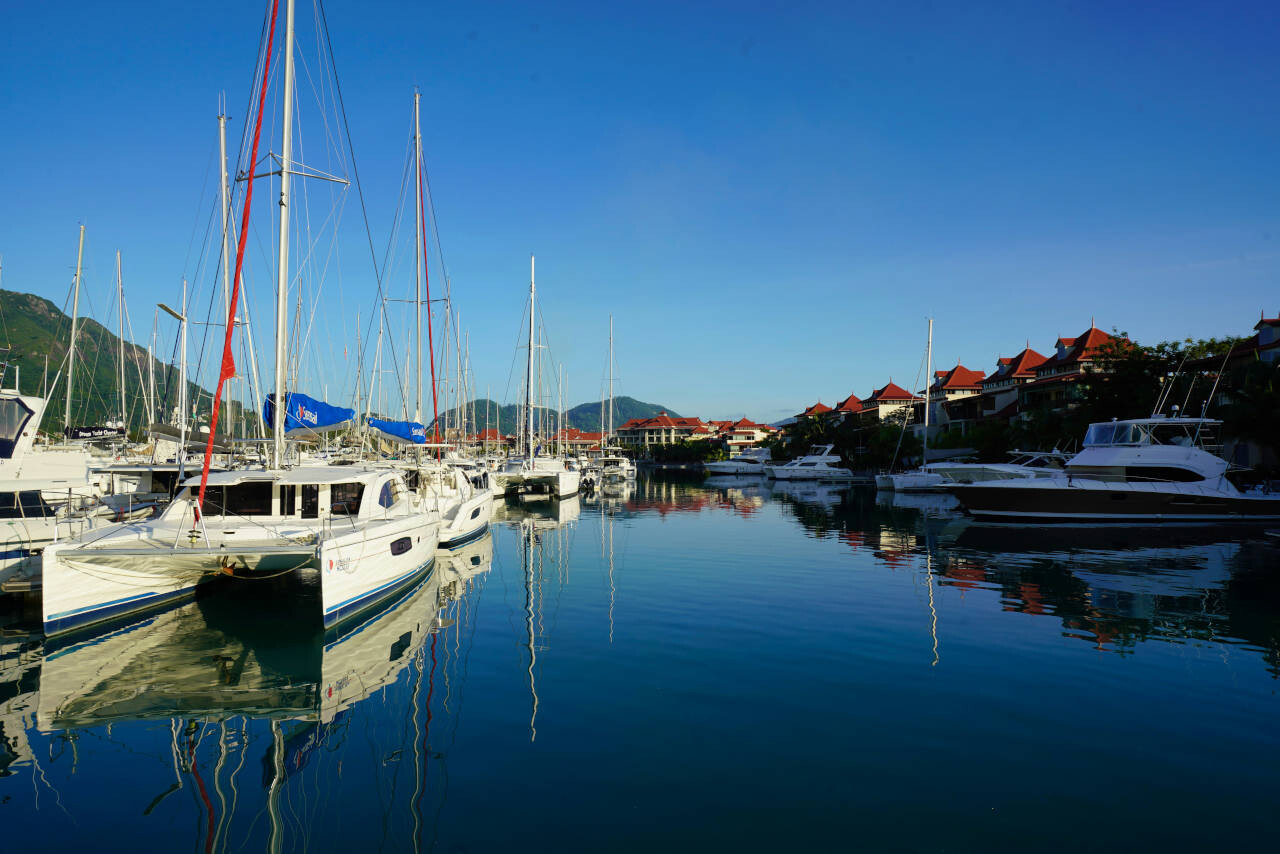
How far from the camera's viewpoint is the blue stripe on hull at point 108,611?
35.9ft

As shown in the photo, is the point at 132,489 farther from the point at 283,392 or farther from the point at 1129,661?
the point at 1129,661

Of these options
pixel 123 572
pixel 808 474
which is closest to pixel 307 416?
pixel 123 572

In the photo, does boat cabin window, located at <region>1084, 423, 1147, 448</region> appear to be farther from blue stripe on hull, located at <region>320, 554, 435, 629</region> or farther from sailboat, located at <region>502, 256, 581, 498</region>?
blue stripe on hull, located at <region>320, 554, 435, 629</region>

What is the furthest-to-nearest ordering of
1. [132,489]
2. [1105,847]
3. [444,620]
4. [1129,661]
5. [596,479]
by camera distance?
[596,479]
[132,489]
[444,620]
[1129,661]
[1105,847]

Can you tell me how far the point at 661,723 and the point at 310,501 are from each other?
30.6 feet

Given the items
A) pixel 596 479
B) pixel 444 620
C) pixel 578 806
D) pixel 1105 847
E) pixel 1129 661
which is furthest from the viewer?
pixel 596 479

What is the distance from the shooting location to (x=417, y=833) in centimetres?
Result: 584

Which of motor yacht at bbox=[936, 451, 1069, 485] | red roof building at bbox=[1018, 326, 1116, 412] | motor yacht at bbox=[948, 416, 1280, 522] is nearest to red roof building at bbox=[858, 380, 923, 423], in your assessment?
red roof building at bbox=[1018, 326, 1116, 412]

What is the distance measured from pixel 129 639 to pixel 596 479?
4770 centimetres

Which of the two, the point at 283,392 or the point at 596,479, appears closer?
the point at 283,392

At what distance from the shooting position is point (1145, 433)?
101 ft

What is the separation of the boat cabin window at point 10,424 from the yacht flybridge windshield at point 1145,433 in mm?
38189

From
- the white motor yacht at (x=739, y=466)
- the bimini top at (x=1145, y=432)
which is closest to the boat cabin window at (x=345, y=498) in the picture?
the bimini top at (x=1145, y=432)

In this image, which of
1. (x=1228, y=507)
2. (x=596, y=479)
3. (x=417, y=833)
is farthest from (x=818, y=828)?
(x=596, y=479)
